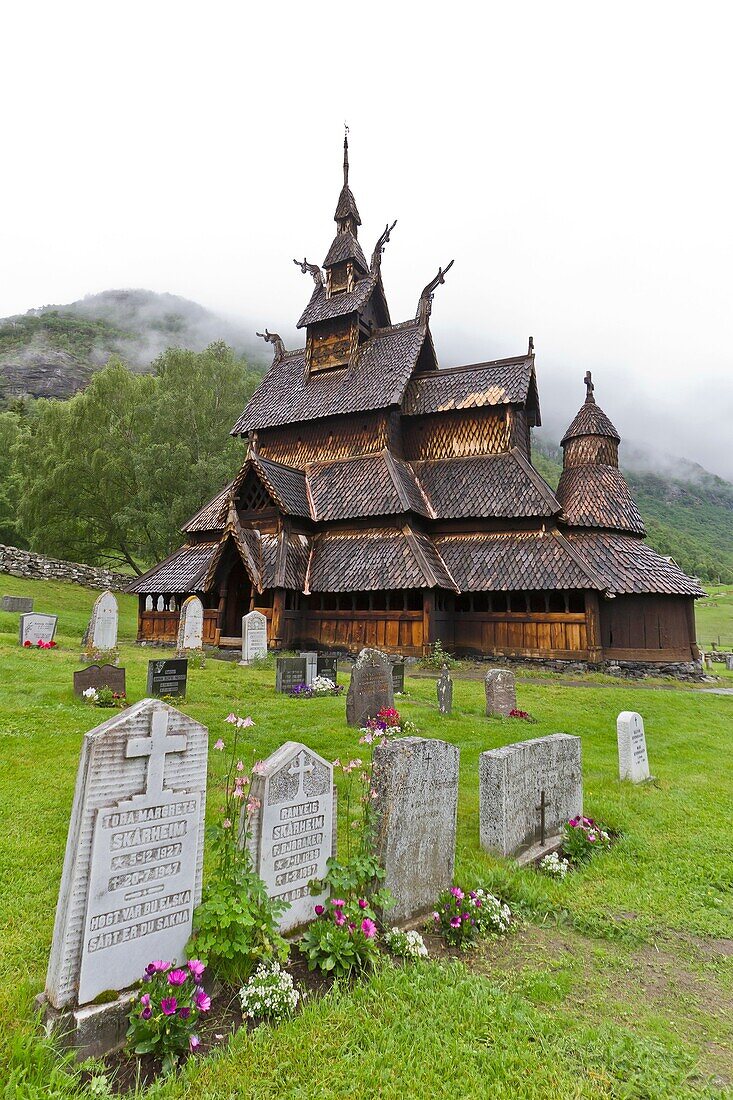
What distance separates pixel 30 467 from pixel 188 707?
30072mm

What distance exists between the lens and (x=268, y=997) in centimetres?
307

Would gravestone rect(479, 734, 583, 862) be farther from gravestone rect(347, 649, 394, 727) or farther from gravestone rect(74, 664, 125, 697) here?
gravestone rect(74, 664, 125, 697)

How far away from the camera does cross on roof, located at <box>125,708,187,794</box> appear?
317 centimetres

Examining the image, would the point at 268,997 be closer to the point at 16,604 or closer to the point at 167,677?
the point at 167,677

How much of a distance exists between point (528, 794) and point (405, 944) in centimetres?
221

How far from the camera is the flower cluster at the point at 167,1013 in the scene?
9.03 feet

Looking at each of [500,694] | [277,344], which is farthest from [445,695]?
[277,344]

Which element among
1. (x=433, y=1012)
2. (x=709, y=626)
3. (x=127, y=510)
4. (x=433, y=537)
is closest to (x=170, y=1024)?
(x=433, y=1012)

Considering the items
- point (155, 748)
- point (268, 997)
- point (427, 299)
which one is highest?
point (427, 299)

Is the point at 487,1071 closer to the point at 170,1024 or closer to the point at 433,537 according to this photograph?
the point at 170,1024

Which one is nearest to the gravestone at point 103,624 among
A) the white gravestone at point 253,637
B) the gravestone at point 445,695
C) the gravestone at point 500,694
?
the white gravestone at point 253,637

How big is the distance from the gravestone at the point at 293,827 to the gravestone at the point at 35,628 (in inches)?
542

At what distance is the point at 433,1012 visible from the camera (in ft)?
10.3

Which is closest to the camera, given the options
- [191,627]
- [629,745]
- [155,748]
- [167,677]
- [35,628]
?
[155,748]
